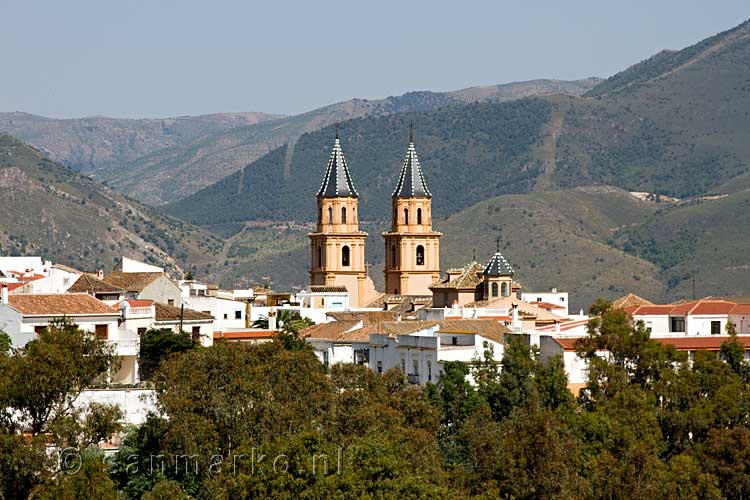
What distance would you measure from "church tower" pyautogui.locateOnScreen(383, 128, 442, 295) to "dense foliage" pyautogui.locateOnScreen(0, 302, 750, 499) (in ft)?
172

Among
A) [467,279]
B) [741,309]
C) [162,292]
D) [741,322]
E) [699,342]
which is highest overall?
[467,279]

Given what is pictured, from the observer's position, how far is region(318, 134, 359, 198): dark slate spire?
128750mm

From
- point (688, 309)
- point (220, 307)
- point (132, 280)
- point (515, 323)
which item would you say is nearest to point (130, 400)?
point (515, 323)

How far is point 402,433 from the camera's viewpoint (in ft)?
189

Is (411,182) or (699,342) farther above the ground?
(411,182)

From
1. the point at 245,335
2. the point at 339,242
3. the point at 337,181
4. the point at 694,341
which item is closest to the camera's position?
the point at 694,341

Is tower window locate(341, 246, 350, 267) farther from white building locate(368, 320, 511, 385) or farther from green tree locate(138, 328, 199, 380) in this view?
green tree locate(138, 328, 199, 380)

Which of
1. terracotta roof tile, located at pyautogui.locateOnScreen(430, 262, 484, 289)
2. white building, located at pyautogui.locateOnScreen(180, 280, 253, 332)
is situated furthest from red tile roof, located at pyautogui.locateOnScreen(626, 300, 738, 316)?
white building, located at pyautogui.locateOnScreen(180, 280, 253, 332)

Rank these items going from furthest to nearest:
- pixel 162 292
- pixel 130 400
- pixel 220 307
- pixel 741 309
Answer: pixel 220 307, pixel 162 292, pixel 741 309, pixel 130 400

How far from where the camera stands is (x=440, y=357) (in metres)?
74.5

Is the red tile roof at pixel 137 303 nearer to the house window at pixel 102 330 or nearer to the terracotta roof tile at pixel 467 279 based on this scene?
the house window at pixel 102 330

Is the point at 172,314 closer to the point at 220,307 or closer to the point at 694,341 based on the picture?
the point at 220,307

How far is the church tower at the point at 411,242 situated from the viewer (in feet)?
415

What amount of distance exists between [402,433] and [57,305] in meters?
19.4
